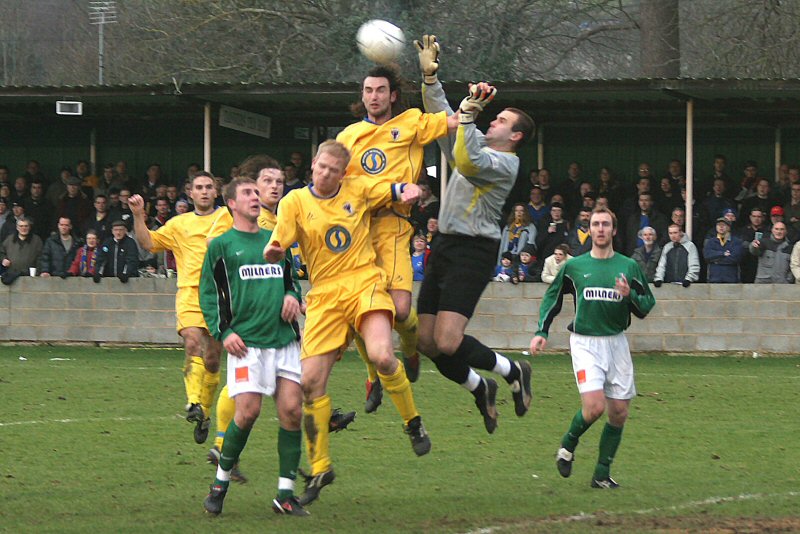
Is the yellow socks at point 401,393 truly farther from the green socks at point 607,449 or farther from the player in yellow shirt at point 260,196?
the green socks at point 607,449

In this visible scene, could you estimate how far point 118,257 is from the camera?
19.0m

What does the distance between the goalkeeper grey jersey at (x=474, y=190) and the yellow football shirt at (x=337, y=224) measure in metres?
0.67

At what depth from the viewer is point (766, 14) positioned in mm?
24125

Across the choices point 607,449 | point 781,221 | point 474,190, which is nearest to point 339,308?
point 474,190

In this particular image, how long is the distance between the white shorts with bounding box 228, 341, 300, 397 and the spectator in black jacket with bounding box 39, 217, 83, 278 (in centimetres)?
1240

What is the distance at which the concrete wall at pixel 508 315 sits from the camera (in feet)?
57.2

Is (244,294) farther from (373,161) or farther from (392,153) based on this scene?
(392,153)

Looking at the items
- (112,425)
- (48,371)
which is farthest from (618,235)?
(112,425)

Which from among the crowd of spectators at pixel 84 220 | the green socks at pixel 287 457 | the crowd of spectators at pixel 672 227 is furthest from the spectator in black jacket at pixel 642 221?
the green socks at pixel 287 457

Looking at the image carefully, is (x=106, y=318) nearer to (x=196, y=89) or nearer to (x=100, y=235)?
(x=100, y=235)

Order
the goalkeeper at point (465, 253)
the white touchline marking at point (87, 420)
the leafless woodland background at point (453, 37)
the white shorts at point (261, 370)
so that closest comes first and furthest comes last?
the white shorts at point (261, 370) < the goalkeeper at point (465, 253) < the white touchline marking at point (87, 420) < the leafless woodland background at point (453, 37)

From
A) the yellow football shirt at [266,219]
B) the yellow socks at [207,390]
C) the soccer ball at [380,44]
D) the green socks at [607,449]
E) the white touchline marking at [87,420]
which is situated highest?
the soccer ball at [380,44]

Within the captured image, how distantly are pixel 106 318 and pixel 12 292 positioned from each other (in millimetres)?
1385

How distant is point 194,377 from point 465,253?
2.57 m
